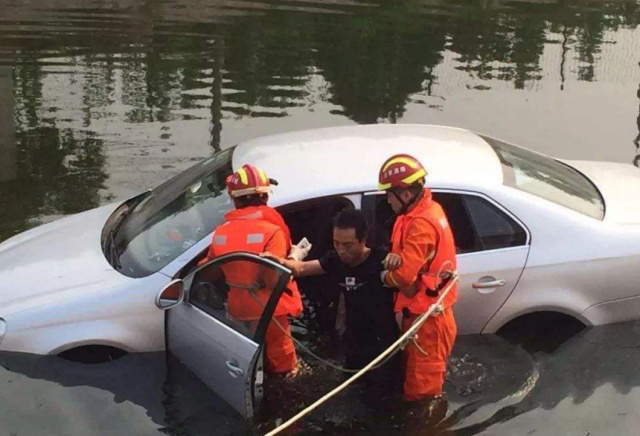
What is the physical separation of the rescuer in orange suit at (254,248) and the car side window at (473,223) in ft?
2.47

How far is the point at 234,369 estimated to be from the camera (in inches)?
168

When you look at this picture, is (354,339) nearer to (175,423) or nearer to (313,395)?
(313,395)

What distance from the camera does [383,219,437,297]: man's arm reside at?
418 cm

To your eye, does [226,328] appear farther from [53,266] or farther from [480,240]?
[480,240]

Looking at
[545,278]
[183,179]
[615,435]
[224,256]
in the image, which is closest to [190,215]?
[183,179]

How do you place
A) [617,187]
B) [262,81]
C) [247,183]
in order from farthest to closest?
1. [262,81]
2. [617,187]
3. [247,183]

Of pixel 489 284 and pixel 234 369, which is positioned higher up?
pixel 489 284

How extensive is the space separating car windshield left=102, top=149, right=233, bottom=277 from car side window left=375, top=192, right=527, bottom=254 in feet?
3.33

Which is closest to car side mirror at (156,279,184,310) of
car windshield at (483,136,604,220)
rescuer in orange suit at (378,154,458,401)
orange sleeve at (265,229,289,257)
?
orange sleeve at (265,229,289,257)

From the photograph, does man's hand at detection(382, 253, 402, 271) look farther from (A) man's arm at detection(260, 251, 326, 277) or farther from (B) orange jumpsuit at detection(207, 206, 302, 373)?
(B) orange jumpsuit at detection(207, 206, 302, 373)

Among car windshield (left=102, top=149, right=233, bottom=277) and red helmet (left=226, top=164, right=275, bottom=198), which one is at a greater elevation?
red helmet (left=226, top=164, right=275, bottom=198)

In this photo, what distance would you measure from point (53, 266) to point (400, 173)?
2424 mm

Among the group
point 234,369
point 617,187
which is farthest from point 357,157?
point 617,187

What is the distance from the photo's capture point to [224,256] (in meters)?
4.21
